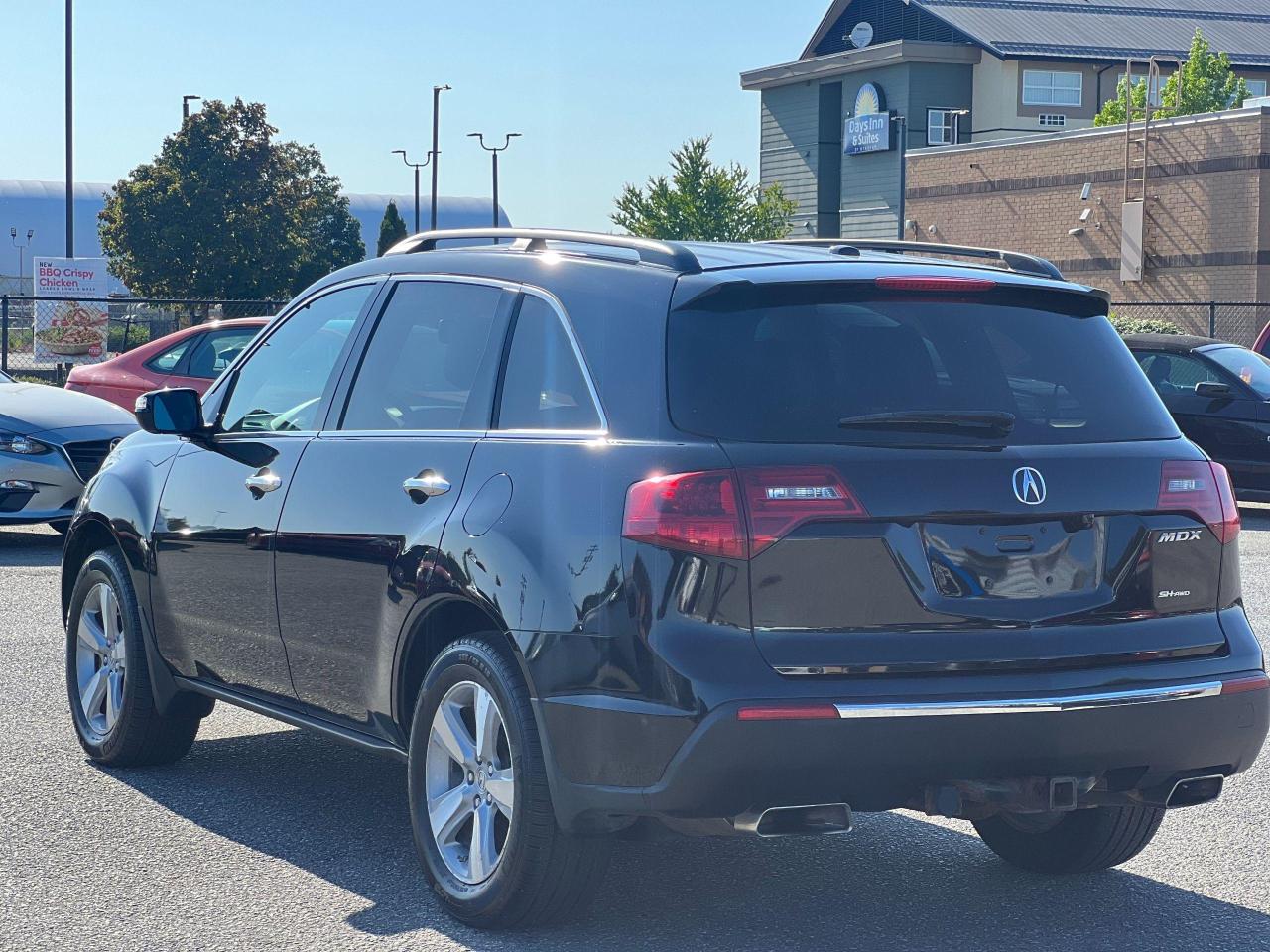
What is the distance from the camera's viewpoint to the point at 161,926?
15.6 feet

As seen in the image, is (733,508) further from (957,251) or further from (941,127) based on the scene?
(941,127)

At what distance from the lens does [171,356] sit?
16703 millimetres

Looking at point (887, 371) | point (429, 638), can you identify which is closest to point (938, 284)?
point (887, 371)

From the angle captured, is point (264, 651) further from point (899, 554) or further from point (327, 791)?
point (899, 554)

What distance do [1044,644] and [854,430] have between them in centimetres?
67

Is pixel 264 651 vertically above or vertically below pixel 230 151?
below

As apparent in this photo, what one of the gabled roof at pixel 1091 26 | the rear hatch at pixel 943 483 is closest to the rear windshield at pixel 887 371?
the rear hatch at pixel 943 483

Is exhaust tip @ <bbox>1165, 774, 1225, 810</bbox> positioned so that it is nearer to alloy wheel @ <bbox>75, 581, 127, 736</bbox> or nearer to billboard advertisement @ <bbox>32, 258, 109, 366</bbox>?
alloy wheel @ <bbox>75, 581, 127, 736</bbox>

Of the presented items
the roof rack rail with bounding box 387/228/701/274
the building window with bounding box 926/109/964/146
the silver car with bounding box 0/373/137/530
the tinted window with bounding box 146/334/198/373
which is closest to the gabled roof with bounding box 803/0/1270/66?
the building window with bounding box 926/109/964/146

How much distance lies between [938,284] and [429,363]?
1.51m

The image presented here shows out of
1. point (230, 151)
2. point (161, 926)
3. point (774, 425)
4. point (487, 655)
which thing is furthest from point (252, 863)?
point (230, 151)

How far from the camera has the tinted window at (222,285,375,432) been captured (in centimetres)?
585

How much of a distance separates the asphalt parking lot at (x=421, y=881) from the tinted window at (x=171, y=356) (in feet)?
33.1

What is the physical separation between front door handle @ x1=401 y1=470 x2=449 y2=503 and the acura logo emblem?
1.48m
